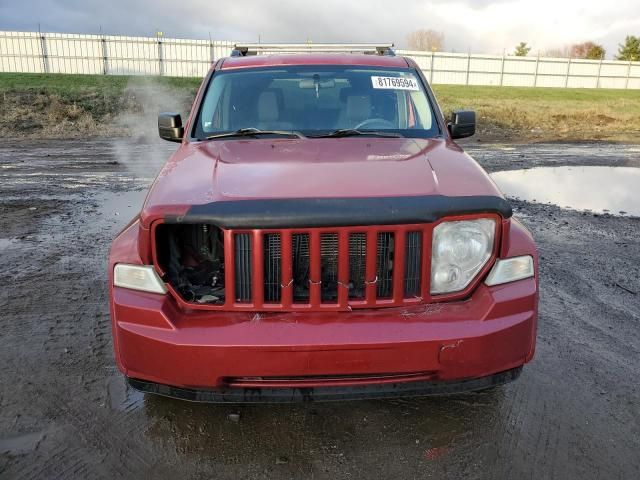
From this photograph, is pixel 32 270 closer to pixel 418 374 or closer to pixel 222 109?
pixel 222 109

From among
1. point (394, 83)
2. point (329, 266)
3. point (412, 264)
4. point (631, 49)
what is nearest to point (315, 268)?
point (329, 266)

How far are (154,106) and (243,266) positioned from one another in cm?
1991

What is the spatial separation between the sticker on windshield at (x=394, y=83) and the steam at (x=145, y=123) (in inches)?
238

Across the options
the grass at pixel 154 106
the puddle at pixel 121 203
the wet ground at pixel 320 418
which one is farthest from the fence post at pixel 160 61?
the wet ground at pixel 320 418

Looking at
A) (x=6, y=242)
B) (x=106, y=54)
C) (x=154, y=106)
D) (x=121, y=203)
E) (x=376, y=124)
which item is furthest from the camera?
(x=106, y=54)

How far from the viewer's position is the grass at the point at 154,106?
17938mm

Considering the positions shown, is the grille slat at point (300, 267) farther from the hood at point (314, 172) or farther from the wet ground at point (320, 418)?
the wet ground at point (320, 418)

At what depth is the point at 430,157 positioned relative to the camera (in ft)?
10.2

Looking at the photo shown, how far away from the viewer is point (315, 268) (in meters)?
2.38

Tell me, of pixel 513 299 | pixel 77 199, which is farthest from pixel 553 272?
pixel 77 199

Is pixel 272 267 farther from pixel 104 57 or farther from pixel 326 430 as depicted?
pixel 104 57

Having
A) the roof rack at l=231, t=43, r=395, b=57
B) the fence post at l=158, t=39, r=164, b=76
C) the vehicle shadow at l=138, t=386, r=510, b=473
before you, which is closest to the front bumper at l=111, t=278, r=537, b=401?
the vehicle shadow at l=138, t=386, r=510, b=473

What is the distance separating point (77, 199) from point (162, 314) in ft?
20.6

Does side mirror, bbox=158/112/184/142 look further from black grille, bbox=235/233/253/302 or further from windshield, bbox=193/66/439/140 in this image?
black grille, bbox=235/233/253/302
